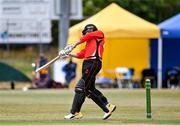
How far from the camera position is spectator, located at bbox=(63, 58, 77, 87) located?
3381 cm

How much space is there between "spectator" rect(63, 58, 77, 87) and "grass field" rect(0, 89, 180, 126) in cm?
675

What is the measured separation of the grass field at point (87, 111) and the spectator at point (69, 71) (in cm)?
675

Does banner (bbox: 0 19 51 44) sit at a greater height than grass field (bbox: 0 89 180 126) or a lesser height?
greater

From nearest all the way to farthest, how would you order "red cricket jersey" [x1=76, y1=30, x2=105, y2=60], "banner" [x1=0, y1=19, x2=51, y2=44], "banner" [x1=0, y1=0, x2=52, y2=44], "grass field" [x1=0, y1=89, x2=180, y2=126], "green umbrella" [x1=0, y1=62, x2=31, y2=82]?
"grass field" [x1=0, y1=89, x2=180, y2=126] < "red cricket jersey" [x1=76, y1=30, x2=105, y2=60] < "green umbrella" [x1=0, y1=62, x2=31, y2=82] < "banner" [x1=0, y1=19, x2=51, y2=44] < "banner" [x1=0, y1=0, x2=52, y2=44]

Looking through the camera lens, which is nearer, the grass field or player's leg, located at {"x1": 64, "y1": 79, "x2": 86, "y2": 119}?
the grass field

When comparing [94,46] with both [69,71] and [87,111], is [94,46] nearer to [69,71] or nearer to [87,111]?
[87,111]

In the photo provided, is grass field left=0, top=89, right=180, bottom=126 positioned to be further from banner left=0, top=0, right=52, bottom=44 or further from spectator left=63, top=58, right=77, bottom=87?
banner left=0, top=0, right=52, bottom=44

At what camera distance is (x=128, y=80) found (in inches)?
1378

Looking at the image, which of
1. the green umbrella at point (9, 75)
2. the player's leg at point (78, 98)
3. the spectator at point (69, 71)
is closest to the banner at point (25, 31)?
the green umbrella at point (9, 75)

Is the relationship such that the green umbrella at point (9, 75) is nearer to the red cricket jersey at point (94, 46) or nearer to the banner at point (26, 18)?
the banner at point (26, 18)

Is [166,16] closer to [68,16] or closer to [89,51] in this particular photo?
[68,16]

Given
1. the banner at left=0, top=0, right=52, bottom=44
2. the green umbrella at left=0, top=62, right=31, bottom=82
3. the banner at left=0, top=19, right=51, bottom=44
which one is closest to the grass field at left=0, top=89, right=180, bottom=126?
the green umbrella at left=0, top=62, right=31, bottom=82

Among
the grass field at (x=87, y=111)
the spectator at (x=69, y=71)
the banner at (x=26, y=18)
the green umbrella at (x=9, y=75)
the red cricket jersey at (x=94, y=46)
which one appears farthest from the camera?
the banner at (x=26, y=18)

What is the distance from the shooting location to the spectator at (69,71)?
3381 cm
